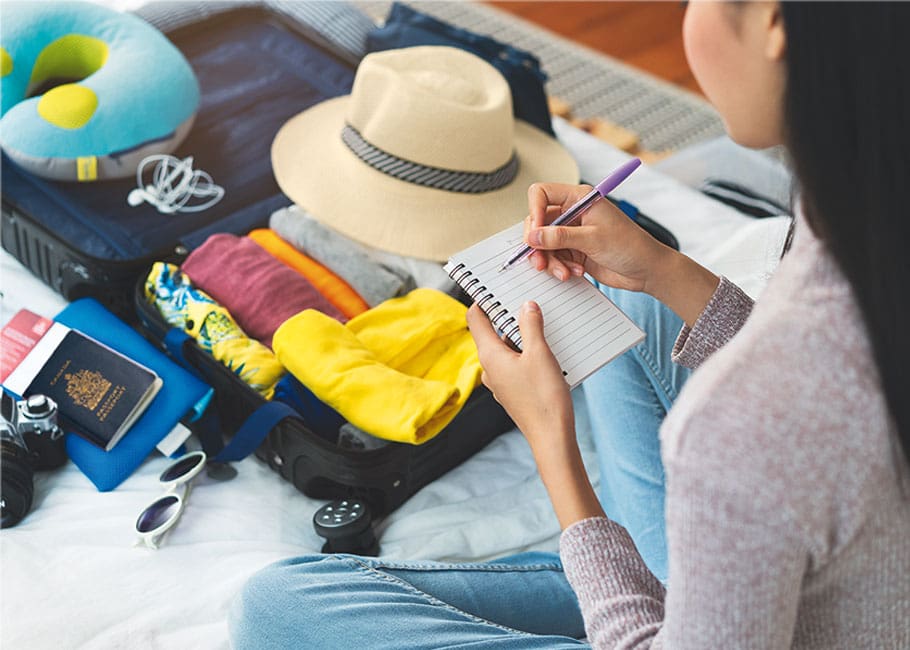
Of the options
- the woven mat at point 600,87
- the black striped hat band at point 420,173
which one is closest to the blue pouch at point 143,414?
the black striped hat band at point 420,173

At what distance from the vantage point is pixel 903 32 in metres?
0.49

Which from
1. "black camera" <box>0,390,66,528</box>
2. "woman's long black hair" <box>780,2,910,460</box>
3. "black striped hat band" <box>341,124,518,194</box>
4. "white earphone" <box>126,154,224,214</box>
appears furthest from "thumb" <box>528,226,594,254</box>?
"white earphone" <box>126,154,224,214</box>

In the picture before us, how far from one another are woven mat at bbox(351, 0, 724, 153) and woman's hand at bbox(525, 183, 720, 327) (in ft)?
3.88

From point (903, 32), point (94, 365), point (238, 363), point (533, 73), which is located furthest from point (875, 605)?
point (533, 73)

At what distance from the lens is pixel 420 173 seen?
137cm

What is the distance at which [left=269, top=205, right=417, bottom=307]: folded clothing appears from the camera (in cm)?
129

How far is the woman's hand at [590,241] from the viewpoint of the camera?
0.92m

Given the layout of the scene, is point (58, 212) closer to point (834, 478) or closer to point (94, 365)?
point (94, 365)

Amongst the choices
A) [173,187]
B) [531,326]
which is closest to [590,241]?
[531,326]

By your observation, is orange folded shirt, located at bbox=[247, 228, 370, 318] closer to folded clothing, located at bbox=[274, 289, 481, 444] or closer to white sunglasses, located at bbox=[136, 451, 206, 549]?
folded clothing, located at bbox=[274, 289, 481, 444]

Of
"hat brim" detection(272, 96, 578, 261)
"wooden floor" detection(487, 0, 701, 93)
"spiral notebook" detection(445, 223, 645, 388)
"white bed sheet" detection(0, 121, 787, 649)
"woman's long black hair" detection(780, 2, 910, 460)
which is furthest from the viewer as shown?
"wooden floor" detection(487, 0, 701, 93)

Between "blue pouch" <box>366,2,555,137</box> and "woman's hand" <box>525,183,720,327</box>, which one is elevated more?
"woman's hand" <box>525,183,720,327</box>

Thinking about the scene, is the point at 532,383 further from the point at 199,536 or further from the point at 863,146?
the point at 199,536

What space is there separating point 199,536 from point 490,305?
0.46 m
